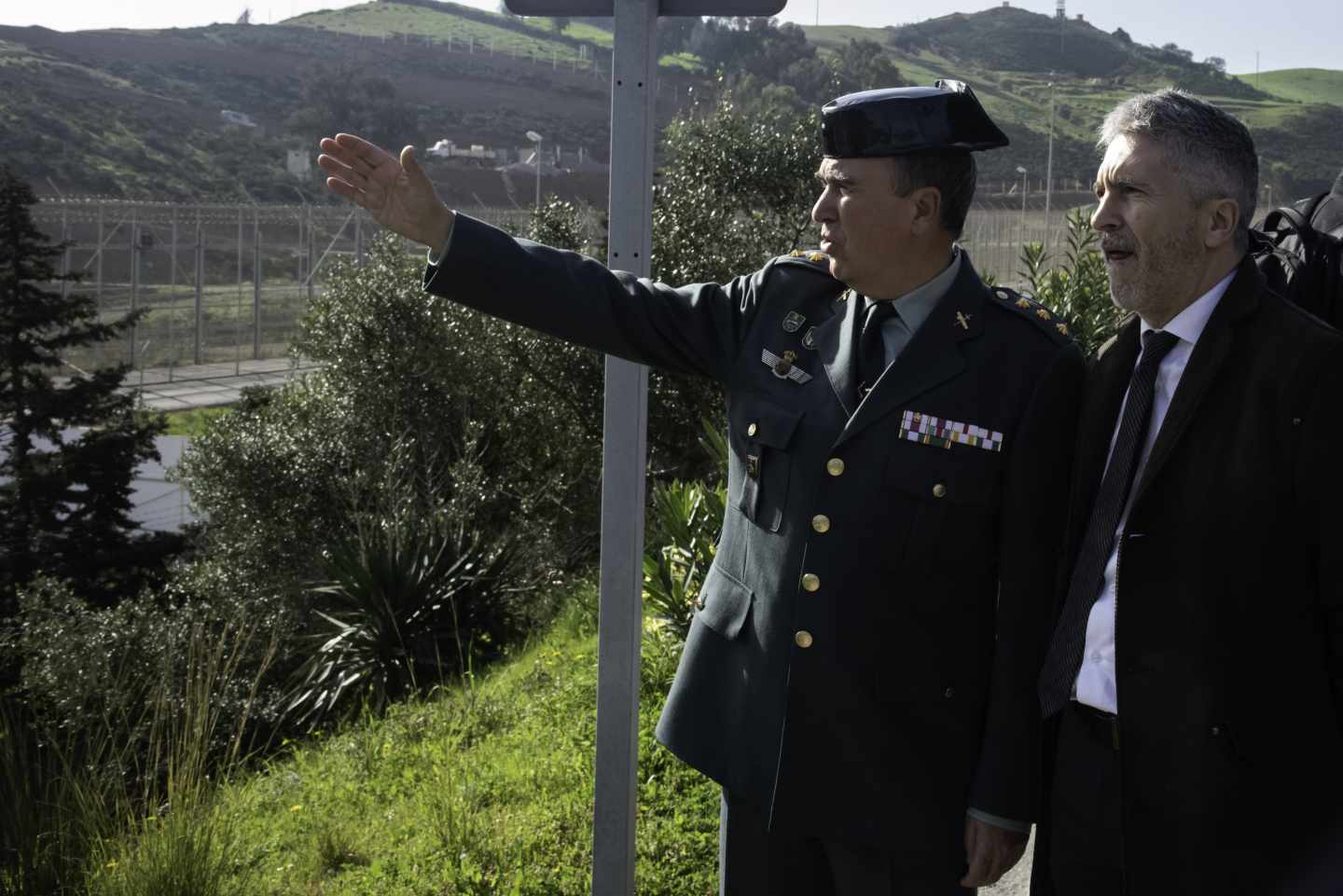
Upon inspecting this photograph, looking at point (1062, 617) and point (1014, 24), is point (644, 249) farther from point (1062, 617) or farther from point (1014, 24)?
point (1014, 24)

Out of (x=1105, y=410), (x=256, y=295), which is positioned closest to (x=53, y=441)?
→ (x=1105, y=410)

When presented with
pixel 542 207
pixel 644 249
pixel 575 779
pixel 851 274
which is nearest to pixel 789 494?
pixel 851 274

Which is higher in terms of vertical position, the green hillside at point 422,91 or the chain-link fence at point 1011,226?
the green hillside at point 422,91

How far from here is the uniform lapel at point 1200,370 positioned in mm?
1734

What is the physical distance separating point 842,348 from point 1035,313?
0.31 m

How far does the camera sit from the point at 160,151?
67.4m

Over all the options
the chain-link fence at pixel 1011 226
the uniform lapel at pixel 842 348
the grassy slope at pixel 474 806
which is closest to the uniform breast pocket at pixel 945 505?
the uniform lapel at pixel 842 348

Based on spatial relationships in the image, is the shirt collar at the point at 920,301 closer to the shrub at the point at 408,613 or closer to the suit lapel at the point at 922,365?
the suit lapel at the point at 922,365

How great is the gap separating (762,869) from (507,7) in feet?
4.70

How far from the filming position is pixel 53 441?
1786 cm

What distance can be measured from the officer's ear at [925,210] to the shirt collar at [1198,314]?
43cm

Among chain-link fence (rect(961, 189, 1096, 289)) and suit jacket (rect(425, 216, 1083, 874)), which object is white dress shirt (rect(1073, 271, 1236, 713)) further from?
chain-link fence (rect(961, 189, 1096, 289))

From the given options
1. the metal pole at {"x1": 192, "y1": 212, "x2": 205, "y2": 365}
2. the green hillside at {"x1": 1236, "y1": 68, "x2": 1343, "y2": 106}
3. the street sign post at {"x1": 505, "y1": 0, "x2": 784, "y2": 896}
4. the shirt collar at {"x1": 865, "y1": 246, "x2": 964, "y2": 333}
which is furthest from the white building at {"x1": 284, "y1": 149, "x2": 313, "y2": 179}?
the shirt collar at {"x1": 865, "y1": 246, "x2": 964, "y2": 333}

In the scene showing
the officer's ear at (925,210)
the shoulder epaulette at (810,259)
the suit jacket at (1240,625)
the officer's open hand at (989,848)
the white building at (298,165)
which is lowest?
the officer's open hand at (989,848)
